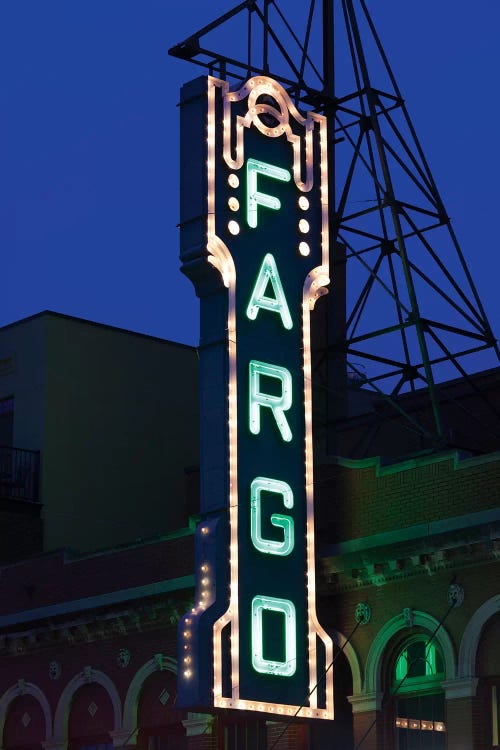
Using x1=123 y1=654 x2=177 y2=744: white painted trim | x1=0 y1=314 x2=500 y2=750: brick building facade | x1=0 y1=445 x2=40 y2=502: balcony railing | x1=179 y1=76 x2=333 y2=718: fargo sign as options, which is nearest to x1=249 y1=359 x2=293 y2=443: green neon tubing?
x1=179 y1=76 x2=333 y2=718: fargo sign

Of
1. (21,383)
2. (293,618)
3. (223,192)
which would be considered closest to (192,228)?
(223,192)

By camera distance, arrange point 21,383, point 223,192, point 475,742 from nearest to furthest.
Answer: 1. point 475,742
2. point 223,192
3. point 21,383

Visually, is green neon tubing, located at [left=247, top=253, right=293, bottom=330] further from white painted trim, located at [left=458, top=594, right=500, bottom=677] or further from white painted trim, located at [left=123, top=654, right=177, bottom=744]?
white painted trim, located at [left=123, top=654, right=177, bottom=744]

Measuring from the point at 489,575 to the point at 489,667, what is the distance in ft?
4.31

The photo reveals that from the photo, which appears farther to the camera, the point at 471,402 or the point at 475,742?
the point at 471,402

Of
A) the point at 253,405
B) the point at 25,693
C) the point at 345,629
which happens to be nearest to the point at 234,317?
the point at 253,405

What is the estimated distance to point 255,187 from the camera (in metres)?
28.4

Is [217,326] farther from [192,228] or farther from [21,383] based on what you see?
[21,383]

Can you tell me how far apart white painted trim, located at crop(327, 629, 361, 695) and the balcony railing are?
12.6m

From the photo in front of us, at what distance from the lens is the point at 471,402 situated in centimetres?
3734

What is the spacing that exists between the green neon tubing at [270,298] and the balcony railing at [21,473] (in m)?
12.9

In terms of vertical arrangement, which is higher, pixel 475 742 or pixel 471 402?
pixel 471 402

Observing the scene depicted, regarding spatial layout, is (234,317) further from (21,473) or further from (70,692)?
(21,473)

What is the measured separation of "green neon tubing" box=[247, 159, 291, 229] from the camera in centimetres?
2819
